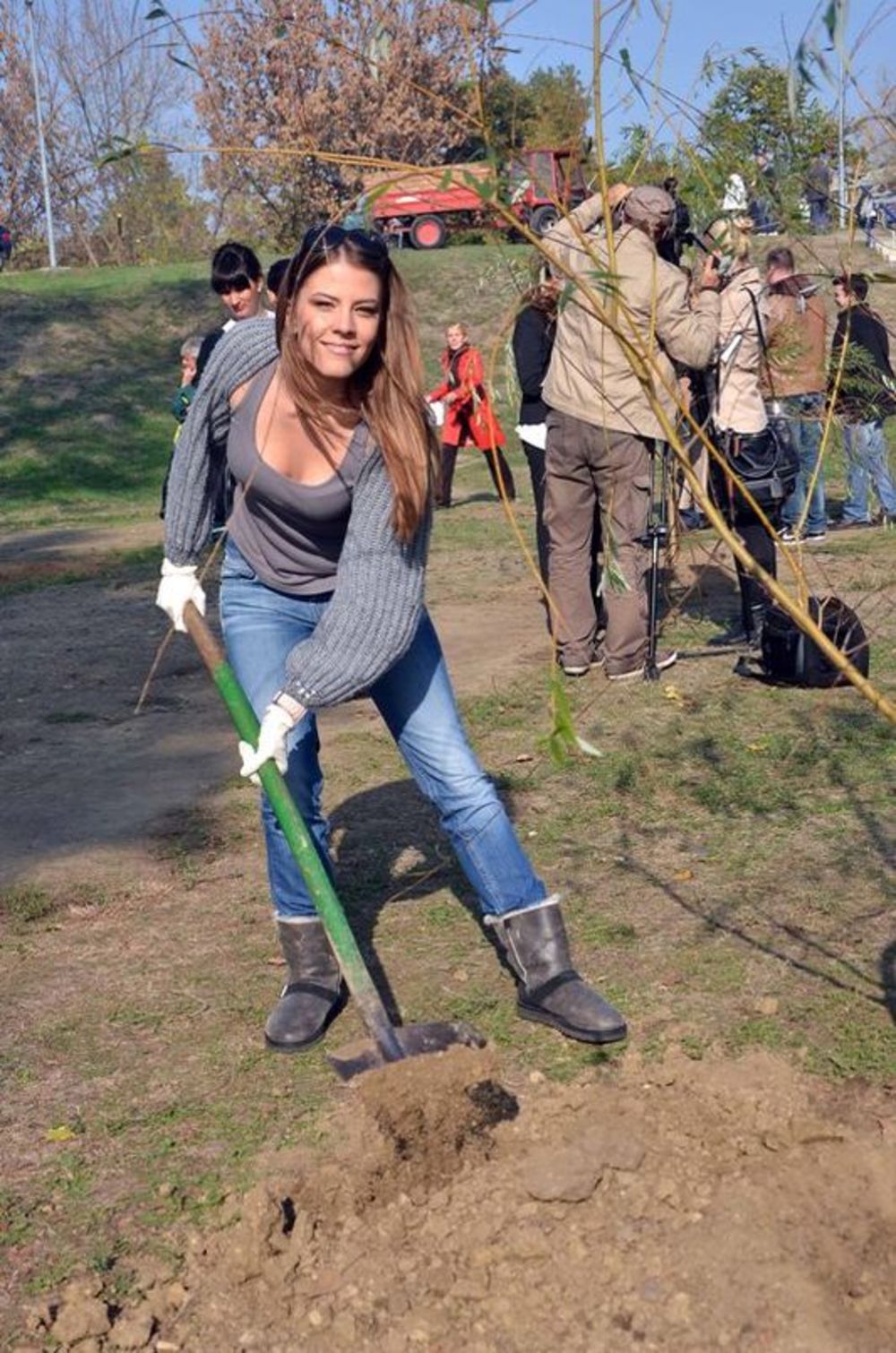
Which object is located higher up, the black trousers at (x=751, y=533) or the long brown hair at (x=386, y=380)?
the long brown hair at (x=386, y=380)

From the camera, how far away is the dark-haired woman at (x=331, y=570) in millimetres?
3631

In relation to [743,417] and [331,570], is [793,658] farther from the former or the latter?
[331,570]

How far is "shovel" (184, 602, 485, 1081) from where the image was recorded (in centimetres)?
365

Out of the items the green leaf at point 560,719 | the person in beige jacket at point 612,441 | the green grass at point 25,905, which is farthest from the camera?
the person in beige jacket at point 612,441

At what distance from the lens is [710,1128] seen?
11.5ft

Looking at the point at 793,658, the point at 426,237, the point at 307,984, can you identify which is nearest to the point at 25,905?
the point at 307,984

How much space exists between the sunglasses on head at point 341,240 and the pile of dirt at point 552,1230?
1655 millimetres

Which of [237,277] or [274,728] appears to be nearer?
[274,728]

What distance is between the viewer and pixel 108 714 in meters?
7.62

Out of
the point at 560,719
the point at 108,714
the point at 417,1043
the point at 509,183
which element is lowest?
the point at 108,714

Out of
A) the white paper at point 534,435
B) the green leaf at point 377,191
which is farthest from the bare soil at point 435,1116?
the white paper at point 534,435

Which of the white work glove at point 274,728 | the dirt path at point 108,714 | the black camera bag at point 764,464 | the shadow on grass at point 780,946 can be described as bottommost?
the dirt path at point 108,714

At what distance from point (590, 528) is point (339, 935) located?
4.19 m

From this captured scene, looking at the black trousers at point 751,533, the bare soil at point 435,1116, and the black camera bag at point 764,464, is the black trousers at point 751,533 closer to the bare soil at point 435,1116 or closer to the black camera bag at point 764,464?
the black camera bag at point 764,464
